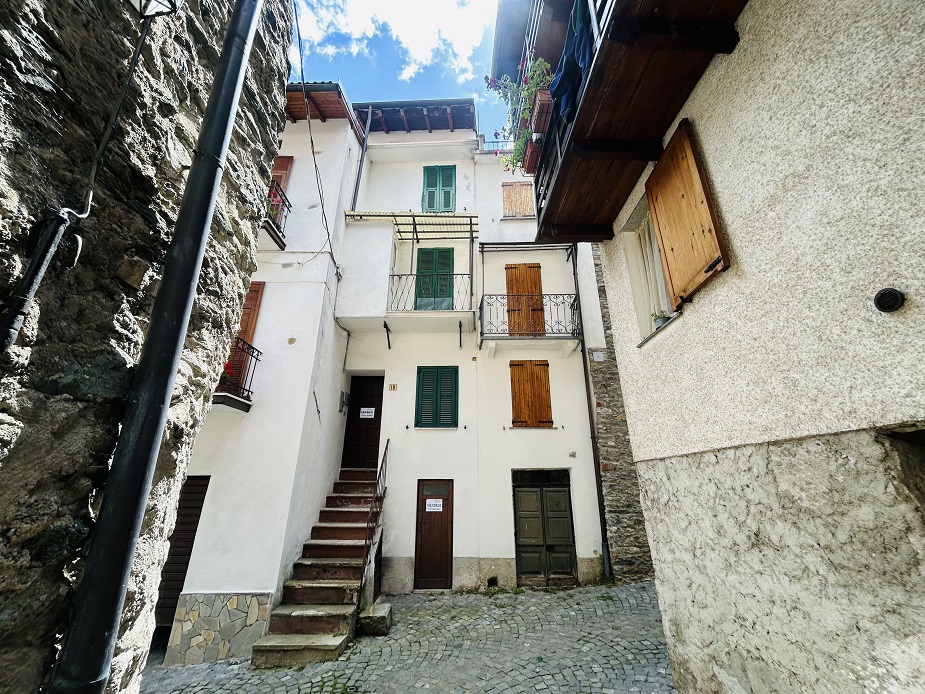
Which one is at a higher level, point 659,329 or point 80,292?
point 659,329

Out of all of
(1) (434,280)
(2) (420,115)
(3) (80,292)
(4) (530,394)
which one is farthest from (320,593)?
(2) (420,115)

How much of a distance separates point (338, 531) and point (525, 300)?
6.63m

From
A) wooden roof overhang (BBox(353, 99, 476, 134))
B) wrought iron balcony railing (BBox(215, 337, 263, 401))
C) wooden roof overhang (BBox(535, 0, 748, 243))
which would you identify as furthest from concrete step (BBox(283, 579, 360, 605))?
wooden roof overhang (BBox(353, 99, 476, 134))

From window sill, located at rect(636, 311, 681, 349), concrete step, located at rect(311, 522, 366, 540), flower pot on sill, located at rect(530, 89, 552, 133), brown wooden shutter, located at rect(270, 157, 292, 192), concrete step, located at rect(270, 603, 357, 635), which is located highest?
brown wooden shutter, located at rect(270, 157, 292, 192)

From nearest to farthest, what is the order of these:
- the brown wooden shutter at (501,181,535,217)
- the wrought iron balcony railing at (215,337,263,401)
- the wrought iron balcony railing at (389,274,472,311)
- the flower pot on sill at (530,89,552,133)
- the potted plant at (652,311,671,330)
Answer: the potted plant at (652,311,671,330)
the flower pot on sill at (530,89,552,133)
the wrought iron balcony railing at (215,337,263,401)
the wrought iron balcony railing at (389,274,472,311)
the brown wooden shutter at (501,181,535,217)

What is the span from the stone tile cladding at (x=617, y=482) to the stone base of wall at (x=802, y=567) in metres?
4.64

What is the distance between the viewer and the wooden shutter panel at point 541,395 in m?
8.62

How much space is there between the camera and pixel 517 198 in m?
11.0

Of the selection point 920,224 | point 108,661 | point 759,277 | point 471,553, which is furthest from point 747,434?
point 471,553

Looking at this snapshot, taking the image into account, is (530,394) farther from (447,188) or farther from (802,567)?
(802,567)

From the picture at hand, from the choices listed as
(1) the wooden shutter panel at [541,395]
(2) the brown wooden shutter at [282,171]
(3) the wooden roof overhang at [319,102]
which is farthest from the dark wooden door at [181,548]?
(3) the wooden roof overhang at [319,102]

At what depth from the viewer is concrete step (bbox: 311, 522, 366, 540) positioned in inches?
275

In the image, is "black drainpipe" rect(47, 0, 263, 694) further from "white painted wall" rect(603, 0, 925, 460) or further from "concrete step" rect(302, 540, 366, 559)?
"concrete step" rect(302, 540, 366, 559)

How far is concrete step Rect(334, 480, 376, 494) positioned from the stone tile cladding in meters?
5.04
